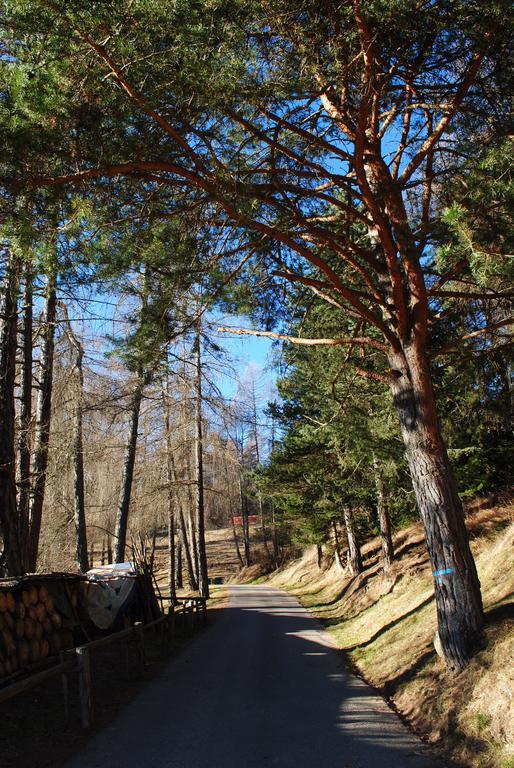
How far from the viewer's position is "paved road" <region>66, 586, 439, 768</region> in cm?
500

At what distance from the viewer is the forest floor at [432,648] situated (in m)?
4.81

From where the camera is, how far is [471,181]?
6.80 m

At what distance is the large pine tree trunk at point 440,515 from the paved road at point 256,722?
3.85 feet

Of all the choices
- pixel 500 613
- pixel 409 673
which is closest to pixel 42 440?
pixel 409 673

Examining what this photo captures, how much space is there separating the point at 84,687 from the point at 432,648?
174 inches

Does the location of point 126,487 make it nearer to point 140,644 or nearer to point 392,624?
point 140,644

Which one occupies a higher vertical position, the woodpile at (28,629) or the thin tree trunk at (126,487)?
the thin tree trunk at (126,487)

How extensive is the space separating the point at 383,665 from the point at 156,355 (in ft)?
18.9

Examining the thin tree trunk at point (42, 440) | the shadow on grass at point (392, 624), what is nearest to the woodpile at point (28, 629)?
the thin tree trunk at point (42, 440)

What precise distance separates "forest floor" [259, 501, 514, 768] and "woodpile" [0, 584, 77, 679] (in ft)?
14.4

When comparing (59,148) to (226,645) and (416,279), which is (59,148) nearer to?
(416,279)

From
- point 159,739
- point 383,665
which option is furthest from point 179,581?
point 159,739

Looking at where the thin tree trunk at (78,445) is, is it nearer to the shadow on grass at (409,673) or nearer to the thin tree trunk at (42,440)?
the thin tree trunk at (42,440)

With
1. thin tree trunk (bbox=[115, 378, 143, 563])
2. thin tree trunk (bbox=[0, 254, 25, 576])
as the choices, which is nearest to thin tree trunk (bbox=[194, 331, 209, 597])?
thin tree trunk (bbox=[115, 378, 143, 563])
